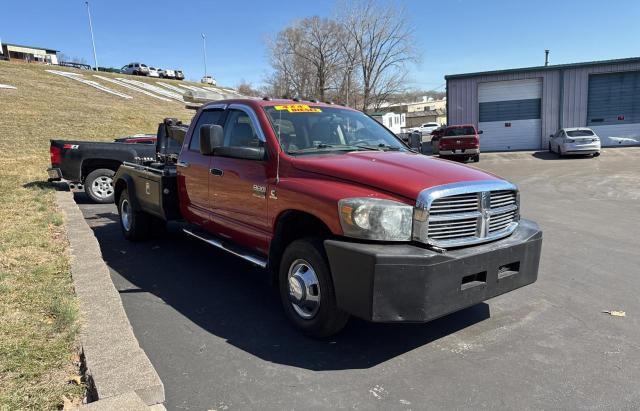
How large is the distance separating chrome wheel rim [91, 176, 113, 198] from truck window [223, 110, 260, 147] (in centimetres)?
712

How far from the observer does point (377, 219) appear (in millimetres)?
3416

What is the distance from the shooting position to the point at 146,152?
11.7 metres

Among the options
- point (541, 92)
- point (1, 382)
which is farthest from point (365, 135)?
point (541, 92)

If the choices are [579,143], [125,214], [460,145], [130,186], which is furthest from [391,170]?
[579,143]

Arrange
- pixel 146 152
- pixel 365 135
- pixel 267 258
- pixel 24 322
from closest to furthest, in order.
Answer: pixel 24 322 < pixel 267 258 < pixel 365 135 < pixel 146 152

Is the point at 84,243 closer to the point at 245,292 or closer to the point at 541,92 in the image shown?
the point at 245,292

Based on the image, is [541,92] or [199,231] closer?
[199,231]

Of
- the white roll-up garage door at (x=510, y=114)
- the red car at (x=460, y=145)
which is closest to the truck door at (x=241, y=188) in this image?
the red car at (x=460, y=145)

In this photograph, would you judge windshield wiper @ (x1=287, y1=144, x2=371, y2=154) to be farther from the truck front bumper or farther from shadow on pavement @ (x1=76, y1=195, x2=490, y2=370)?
the truck front bumper

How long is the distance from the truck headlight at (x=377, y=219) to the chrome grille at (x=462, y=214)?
0.28ft

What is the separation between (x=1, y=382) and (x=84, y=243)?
134 inches

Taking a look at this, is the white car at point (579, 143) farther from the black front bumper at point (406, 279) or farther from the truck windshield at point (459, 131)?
the black front bumper at point (406, 279)

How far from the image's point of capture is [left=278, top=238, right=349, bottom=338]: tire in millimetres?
3707

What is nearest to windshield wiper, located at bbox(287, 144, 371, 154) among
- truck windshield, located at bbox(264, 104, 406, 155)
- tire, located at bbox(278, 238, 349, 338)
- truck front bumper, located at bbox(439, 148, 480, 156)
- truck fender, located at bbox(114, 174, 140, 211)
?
truck windshield, located at bbox(264, 104, 406, 155)
